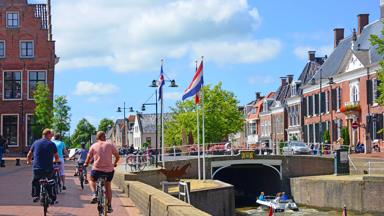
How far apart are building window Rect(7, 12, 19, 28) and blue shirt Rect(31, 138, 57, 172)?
4674cm

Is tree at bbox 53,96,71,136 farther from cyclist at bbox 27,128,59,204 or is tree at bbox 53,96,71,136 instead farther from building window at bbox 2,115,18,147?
cyclist at bbox 27,128,59,204

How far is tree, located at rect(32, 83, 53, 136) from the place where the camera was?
5366cm

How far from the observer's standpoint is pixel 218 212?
36344 millimetres

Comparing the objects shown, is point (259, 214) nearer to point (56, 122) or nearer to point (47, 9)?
point (56, 122)

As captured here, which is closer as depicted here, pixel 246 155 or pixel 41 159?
pixel 41 159

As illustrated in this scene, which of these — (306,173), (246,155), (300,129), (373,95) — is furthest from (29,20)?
(300,129)

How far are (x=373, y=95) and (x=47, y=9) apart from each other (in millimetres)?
30994

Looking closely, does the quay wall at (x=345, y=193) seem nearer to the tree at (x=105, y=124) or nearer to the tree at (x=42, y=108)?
the tree at (x=42, y=108)

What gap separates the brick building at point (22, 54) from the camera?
191 feet

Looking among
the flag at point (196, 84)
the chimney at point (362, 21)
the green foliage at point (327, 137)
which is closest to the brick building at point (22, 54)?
the flag at point (196, 84)

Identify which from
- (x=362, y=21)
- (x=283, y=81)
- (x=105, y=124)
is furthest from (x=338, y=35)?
(x=105, y=124)

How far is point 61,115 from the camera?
2249 inches

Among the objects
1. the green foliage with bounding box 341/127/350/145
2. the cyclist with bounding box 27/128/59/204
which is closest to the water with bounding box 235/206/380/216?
the green foliage with bounding box 341/127/350/145

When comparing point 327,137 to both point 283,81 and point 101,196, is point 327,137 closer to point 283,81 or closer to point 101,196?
point 283,81
